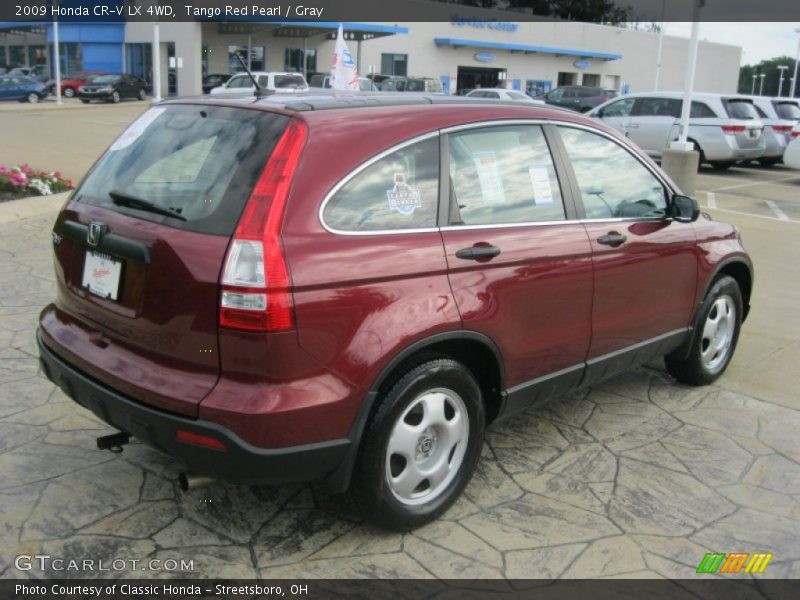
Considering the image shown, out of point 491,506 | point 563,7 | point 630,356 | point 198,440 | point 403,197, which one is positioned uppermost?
point 563,7

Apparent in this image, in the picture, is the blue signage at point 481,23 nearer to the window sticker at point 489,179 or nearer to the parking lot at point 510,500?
the parking lot at point 510,500

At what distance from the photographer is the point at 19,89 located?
3584 cm

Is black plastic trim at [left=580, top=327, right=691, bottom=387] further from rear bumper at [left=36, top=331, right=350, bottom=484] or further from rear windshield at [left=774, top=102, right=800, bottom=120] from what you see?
rear windshield at [left=774, top=102, right=800, bottom=120]

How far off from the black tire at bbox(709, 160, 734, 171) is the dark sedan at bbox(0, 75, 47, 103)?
30.9m

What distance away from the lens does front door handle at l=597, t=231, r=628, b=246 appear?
12.5 ft

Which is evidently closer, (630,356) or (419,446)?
(419,446)

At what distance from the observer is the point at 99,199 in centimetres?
330

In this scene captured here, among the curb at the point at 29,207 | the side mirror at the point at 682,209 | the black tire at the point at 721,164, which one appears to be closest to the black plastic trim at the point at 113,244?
the side mirror at the point at 682,209

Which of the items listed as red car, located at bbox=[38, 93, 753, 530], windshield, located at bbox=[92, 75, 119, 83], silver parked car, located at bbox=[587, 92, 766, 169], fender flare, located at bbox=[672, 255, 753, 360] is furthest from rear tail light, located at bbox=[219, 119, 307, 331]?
windshield, located at bbox=[92, 75, 119, 83]

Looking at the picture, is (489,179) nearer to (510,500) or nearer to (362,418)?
(362,418)

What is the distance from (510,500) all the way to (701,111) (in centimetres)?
1590

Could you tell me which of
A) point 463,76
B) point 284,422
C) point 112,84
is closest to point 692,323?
point 284,422

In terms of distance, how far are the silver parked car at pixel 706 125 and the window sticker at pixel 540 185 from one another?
46.1 ft

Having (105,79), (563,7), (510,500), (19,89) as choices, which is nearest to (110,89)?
(105,79)
